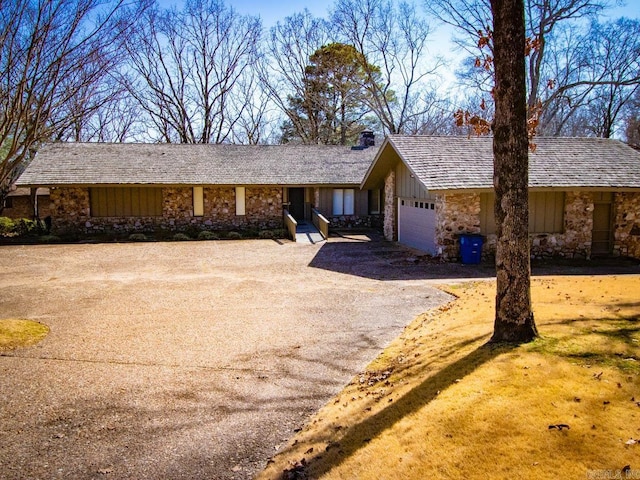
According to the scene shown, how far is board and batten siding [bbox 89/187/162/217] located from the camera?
2503cm

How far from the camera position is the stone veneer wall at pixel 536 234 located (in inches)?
658

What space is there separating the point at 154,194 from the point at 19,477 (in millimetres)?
22479

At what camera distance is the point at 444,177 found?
1656 cm

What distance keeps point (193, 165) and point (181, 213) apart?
2.83 metres

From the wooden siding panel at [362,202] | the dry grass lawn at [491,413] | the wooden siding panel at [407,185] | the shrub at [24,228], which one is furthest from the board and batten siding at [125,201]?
the dry grass lawn at [491,413]

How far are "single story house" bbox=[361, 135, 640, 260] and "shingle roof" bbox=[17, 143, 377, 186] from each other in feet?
27.6

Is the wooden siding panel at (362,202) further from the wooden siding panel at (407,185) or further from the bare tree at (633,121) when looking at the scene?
the bare tree at (633,121)

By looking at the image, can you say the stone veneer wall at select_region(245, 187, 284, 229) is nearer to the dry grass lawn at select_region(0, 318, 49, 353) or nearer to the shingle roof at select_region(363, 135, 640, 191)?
the shingle roof at select_region(363, 135, 640, 191)

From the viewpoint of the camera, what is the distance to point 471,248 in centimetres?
1630

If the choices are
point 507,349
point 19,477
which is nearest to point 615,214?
point 507,349

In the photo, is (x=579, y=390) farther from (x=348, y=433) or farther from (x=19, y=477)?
(x=19, y=477)

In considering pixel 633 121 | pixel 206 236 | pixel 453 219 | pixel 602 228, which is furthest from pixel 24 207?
pixel 633 121

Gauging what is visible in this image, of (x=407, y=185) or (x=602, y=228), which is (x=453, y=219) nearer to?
(x=407, y=185)

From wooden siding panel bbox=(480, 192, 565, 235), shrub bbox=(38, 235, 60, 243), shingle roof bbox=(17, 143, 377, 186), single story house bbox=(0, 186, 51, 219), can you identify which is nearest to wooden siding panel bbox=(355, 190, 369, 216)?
shingle roof bbox=(17, 143, 377, 186)
